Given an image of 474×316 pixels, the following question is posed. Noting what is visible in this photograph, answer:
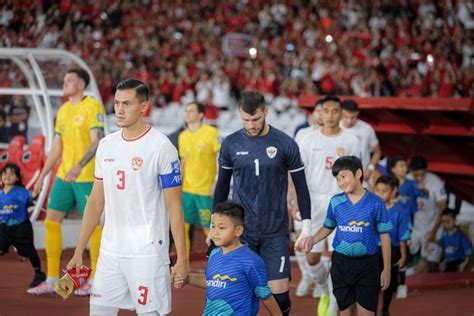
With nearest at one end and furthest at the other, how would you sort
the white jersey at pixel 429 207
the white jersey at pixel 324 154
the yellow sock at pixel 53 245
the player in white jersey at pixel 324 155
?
the player in white jersey at pixel 324 155 → the white jersey at pixel 324 154 → the yellow sock at pixel 53 245 → the white jersey at pixel 429 207

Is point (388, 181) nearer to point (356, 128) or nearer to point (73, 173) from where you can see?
point (356, 128)

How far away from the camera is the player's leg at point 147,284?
245 inches

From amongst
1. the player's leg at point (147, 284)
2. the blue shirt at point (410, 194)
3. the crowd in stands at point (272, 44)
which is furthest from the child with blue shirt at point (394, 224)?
the crowd in stands at point (272, 44)

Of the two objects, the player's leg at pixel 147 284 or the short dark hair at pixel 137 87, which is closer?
the player's leg at pixel 147 284

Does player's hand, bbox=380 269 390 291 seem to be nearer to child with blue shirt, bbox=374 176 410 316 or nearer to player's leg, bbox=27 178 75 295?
child with blue shirt, bbox=374 176 410 316

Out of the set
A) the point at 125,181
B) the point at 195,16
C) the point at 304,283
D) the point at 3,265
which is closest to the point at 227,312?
the point at 125,181

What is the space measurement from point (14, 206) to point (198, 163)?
8.85 ft

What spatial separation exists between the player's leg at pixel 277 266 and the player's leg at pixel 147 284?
1.43 meters

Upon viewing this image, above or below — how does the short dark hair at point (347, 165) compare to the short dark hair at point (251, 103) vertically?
below

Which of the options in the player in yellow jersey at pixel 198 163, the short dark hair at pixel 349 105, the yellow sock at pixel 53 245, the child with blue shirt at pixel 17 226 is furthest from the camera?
the player in yellow jersey at pixel 198 163

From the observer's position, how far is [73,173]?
9234mm

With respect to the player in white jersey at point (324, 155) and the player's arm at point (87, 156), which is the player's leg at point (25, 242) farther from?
the player in white jersey at point (324, 155)

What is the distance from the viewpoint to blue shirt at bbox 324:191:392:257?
766 centimetres

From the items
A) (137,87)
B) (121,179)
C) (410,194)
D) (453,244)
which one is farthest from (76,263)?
(453,244)
